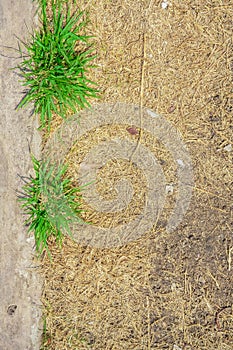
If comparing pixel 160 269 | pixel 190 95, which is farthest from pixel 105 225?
pixel 190 95

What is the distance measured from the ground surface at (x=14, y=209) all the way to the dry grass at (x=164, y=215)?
12cm

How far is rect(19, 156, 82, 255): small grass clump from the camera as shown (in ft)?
8.03

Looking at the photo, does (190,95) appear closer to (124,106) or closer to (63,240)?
(124,106)

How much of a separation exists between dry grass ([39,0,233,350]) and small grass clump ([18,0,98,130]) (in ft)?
0.27

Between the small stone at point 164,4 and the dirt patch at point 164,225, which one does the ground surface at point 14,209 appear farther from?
the small stone at point 164,4

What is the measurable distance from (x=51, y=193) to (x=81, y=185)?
0.61 feet

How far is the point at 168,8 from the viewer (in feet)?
8.08

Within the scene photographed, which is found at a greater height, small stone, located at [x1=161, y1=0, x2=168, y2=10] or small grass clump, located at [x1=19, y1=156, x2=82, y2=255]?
small stone, located at [x1=161, y1=0, x2=168, y2=10]

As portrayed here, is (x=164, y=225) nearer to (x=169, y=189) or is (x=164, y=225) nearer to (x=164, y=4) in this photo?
(x=169, y=189)

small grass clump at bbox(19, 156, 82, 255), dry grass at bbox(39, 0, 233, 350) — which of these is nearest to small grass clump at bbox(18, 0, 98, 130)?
dry grass at bbox(39, 0, 233, 350)

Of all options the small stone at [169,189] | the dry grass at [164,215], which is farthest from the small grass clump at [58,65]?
the small stone at [169,189]

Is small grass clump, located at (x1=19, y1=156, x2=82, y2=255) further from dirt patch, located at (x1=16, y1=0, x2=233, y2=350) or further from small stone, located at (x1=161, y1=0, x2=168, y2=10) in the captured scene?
small stone, located at (x1=161, y1=0, x2=168, y2=10)

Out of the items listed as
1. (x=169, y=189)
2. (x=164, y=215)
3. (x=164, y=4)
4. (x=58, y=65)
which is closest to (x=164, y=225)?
(x=164, y=215)

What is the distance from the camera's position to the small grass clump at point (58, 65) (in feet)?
7.79
